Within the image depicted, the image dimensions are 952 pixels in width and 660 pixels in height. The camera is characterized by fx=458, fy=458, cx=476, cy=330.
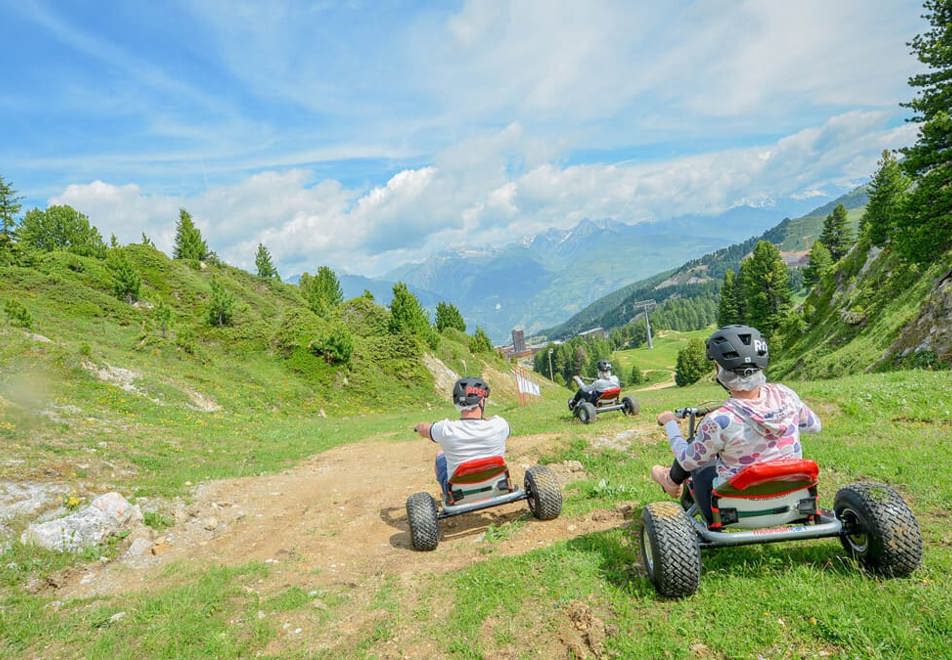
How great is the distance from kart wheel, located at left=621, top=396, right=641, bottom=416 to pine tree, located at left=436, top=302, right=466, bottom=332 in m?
58.4

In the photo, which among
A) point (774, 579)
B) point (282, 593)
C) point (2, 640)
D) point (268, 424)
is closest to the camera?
point (774, 579)

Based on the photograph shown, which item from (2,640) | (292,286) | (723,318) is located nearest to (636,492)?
(2,640)

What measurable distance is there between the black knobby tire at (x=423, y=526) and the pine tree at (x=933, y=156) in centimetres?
2901

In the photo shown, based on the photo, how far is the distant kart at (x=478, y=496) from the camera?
283 inches

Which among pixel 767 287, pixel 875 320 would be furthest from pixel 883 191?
pixel 875 320

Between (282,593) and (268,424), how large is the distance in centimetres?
1854

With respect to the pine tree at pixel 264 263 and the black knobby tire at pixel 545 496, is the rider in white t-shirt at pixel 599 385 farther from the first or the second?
the pine tree at pixel 264 263

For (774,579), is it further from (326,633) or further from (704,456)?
(326,633)

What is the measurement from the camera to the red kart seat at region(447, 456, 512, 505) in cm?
716

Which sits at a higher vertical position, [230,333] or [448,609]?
[230,333]

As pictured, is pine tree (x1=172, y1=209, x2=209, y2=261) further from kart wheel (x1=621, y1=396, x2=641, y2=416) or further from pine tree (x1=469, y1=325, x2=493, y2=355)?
kart wheel (x1=621, y1=396, x2=641, y2=416)

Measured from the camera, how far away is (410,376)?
43969 mm

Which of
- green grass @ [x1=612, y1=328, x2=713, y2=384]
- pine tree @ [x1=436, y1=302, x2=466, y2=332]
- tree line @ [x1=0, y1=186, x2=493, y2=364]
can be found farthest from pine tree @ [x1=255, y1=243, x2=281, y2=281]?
green grass @ [x1=612, y1=328, x2=713, y2=384]

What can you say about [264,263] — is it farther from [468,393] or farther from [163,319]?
[468,393]
